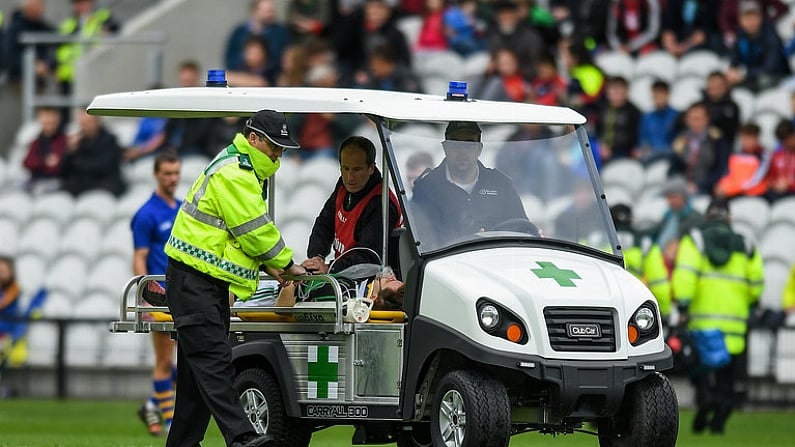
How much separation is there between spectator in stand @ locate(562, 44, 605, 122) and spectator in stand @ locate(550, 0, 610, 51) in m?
0.21

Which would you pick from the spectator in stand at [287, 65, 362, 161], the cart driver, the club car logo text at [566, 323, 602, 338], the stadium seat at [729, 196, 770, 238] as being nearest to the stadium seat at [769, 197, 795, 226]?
the stadium seat at [729, 196, 770, 238]

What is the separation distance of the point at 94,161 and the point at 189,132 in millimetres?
1540

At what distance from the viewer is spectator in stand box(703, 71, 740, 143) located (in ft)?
73.1

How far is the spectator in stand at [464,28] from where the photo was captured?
2486 cm

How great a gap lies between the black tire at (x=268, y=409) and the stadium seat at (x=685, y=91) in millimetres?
11909

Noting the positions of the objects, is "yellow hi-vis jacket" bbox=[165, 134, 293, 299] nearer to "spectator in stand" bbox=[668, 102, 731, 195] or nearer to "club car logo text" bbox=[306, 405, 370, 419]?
"club car logo text" bbox=[306, 405, 370, 419]

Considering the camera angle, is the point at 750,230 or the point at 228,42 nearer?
the point at 750,230

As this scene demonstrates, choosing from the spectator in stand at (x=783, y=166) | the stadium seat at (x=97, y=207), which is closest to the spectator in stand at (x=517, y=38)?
the spectator in stand at (x=783, y=166)

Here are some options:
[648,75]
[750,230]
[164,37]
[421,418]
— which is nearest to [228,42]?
[164,37]

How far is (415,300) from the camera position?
1152 centimetres

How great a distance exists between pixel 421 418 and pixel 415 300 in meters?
0.71

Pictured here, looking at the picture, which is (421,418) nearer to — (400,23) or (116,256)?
(116,256)

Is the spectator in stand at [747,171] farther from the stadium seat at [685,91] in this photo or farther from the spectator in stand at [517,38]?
the spectator in stand at [517,38]

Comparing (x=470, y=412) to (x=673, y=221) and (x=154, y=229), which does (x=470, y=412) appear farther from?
(x=673, y=221)
